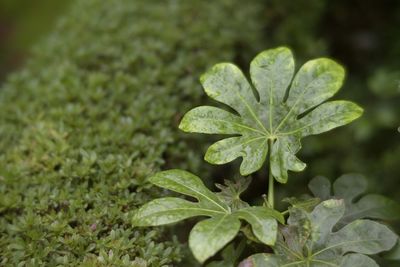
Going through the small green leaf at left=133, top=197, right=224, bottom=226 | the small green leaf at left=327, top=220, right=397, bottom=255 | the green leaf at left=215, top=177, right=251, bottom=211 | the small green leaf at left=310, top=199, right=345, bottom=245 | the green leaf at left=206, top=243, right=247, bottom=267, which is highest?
the small green leaf at left=133, top=197, right=224, bottom=226

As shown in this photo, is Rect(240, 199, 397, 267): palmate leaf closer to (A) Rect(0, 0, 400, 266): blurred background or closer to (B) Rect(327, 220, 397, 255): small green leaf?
(B) Rect(327, 220, 397, 255): small green leaf

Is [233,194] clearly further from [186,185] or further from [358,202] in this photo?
[358,202]

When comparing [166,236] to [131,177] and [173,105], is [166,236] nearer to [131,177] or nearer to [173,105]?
[131,177]

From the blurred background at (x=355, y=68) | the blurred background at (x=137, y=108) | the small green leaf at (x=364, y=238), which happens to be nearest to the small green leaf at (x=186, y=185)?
the blurred background at (x=137, y=108)

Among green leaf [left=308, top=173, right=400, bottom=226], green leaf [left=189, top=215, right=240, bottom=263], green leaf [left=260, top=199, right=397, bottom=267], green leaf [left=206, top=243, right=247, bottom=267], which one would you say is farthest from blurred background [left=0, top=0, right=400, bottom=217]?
green leaf [left=189, top=215, right=240, bottom=263]

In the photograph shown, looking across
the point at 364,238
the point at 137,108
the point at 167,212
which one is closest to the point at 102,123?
the point at 137,108

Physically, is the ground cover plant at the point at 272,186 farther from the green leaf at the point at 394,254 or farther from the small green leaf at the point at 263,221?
the green leaf at the point at 394,254

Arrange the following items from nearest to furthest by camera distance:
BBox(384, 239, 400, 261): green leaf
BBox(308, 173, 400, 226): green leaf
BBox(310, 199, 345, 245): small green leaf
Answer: BBox(310, 199, 345, 245): small green leaf
BBox(384, 239, 400, 261): green leaf
BBox(308, 173, 400, 226): green leaf
